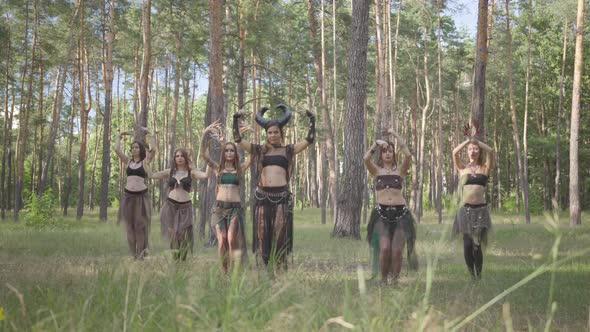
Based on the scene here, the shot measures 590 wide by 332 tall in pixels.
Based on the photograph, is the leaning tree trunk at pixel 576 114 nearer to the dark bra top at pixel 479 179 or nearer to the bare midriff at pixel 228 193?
the dark bra top at pixel 479 179

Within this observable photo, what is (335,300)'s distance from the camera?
4754 millimetres

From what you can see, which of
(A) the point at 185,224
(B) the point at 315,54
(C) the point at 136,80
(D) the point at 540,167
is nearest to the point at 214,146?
(A) the point at 185,224

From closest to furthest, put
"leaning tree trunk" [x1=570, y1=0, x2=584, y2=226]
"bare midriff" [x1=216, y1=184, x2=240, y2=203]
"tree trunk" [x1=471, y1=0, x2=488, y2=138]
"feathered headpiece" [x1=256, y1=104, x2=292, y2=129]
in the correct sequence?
"feathered headpiece" [x1=256, y1=104, x2=292, y2=129], "bare midriff" [x1=216, y1=184, x2=240, y2=203], "tree trunk" [x1=471, y1=0, x2=488, y2=138], "leaning tree trunk" [x1=570, y1=0, x2=584, y2=226]

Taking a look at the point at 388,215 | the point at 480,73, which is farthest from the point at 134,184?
the point at 480,73

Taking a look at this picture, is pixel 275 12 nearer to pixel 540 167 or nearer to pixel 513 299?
pixel 513 299

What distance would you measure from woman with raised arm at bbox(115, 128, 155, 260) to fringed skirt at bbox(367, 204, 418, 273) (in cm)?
425

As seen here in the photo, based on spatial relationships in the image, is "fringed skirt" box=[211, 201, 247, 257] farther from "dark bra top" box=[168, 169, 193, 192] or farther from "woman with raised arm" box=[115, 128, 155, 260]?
"woman with raised arm" box=[115, 128, 155, 260]

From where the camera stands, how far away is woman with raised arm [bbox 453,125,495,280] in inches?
309

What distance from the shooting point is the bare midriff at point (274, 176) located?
7.19m

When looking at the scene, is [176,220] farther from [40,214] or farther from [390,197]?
[40,214]

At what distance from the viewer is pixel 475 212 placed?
26.0 ft

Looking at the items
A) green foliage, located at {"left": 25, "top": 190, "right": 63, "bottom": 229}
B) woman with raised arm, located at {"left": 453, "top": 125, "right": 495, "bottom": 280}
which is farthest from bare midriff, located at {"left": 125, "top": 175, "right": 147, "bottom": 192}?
green foliage, located at {"left": 25, "top": 190, "right": 63, "bottom": 229}

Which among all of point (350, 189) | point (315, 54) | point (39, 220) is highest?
point (315, 54)

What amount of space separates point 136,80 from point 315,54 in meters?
14.8
